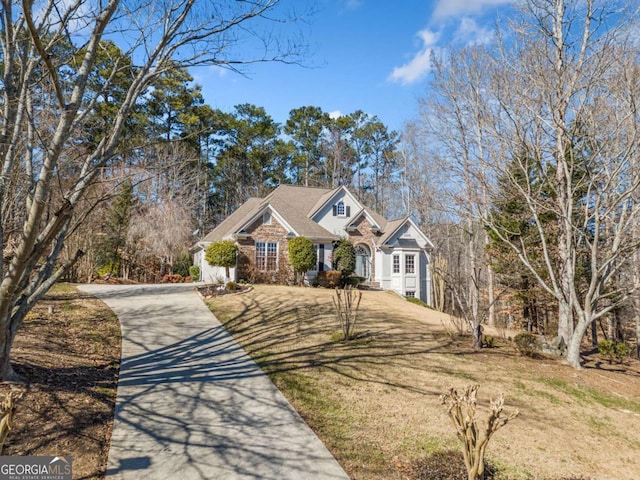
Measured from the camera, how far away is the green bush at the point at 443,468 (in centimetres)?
389

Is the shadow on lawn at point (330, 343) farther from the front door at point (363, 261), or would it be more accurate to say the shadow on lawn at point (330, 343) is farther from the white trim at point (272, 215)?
the front door at point (363, 261)

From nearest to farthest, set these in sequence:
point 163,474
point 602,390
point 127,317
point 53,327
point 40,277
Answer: point 163,474, point 40,277, point 602,390, point 53,327, point 127,317

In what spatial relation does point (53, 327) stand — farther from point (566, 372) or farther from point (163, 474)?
point (566, 372)

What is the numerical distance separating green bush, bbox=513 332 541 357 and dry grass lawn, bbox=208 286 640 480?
0.93ft

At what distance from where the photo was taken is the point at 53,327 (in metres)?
8.99

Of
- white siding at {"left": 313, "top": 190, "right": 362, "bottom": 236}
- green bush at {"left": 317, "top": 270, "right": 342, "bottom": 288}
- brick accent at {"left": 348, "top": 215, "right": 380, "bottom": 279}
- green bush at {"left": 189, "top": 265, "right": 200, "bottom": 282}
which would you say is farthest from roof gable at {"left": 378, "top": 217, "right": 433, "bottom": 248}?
green bush at {"left": 189, "top": 265, "right": 200, "bottom": 282}

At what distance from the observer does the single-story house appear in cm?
2078

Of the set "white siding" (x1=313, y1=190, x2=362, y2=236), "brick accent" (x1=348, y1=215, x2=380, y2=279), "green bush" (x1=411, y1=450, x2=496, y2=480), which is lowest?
"green bush" (x1=411, y1=450, x2=496, y2=480)

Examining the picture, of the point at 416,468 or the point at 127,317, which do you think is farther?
the point at 127,317

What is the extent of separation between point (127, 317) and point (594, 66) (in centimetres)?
1350

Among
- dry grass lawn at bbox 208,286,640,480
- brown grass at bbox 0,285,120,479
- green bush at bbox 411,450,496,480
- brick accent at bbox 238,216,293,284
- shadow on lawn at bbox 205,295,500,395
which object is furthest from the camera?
brick accent at bbox 238,216,293,284

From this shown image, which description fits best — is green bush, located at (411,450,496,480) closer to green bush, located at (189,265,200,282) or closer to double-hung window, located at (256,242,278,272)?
double-hung window, located at (256,242,278,272)

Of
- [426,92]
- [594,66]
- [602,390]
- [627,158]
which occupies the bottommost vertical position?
[602,390]

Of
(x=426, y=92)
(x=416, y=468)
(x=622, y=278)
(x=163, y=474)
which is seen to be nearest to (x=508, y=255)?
(x=622, y=278)
